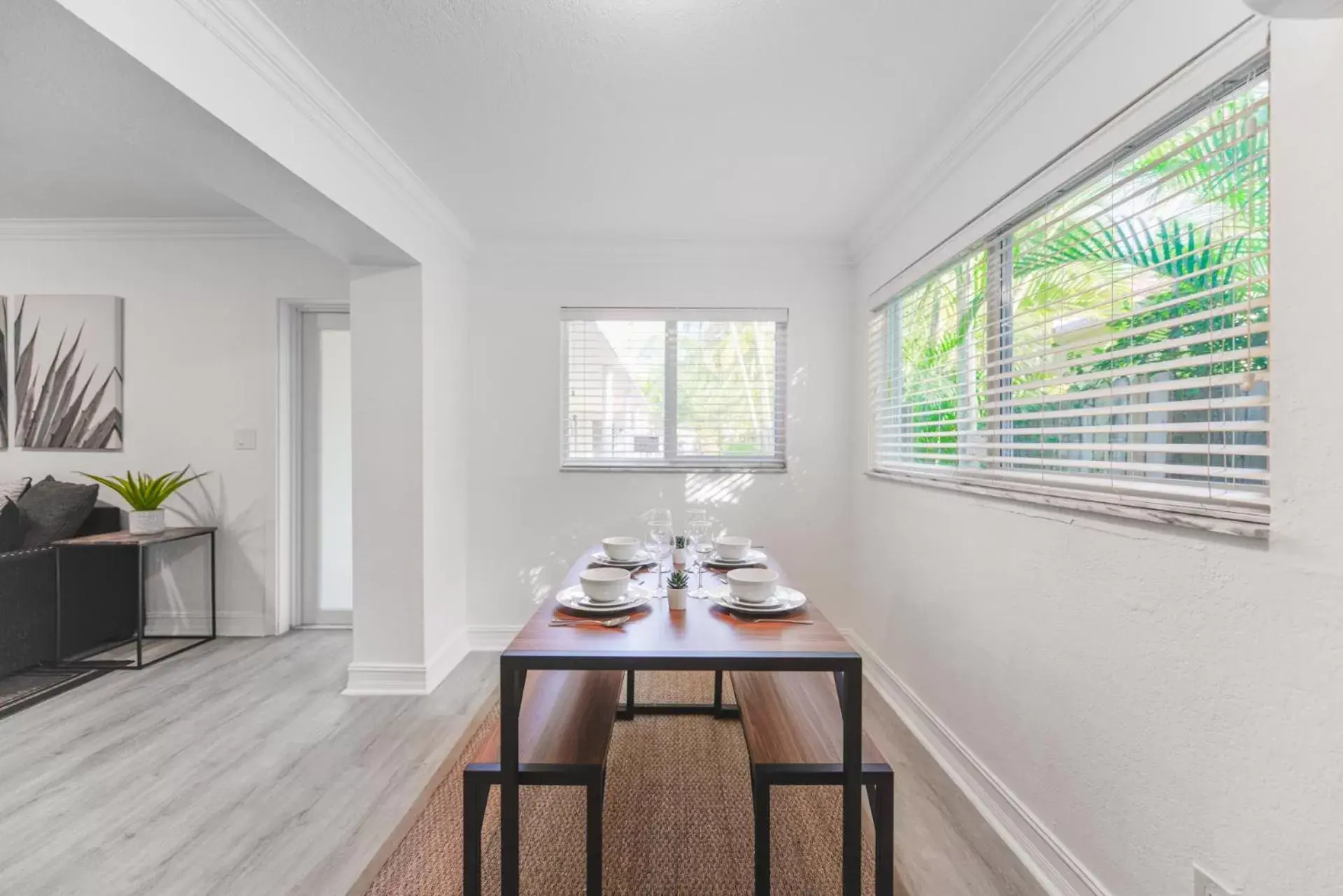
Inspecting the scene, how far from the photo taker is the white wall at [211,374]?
3324 millimetres

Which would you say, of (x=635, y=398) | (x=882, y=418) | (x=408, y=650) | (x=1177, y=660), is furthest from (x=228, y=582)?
(x=1177, y=660)

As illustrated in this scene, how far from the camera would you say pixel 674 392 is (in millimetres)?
3363

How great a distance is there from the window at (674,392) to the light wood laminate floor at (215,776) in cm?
149

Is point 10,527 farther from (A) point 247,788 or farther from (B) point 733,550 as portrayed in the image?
(B) point 733,550

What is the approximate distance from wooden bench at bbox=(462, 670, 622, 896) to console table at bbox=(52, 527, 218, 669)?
103 inches

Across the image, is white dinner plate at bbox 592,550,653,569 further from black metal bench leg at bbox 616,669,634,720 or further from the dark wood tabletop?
black metal bench leg at bbox 616,669,634,720

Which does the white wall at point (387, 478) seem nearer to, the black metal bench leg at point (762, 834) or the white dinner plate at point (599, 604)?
the white dinner plate at point (599, 604)

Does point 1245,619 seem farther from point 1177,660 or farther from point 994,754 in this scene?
point 994,754

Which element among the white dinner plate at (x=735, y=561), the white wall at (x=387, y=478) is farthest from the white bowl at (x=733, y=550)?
the white wall at (x=387, y=478)

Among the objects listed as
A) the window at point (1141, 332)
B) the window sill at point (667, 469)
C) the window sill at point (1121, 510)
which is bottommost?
the window sill at point (1121, 510)

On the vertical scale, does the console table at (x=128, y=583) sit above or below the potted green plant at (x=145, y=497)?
below

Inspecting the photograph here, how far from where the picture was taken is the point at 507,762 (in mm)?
1271

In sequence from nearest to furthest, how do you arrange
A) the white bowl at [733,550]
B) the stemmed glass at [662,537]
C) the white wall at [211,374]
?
the stemmed glass at [662,537] → the white bowl at [733,550] → the white wall at [211,374]

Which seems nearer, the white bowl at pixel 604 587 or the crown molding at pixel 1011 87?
the crown molding at pixel 1011 87
